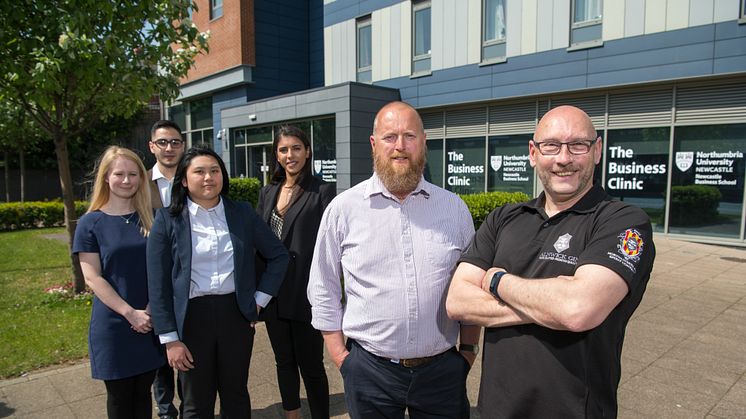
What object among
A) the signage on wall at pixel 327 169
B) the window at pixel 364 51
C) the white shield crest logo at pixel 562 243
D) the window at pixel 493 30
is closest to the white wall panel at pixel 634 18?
the window at pixel 493 30

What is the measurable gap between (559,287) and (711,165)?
11.0 m

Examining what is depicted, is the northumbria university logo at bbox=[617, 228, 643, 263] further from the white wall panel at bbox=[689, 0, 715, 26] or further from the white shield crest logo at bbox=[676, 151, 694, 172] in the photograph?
the white wall panel at bbox=[689, 0, 715, 26]

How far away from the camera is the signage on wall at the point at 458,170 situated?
14.5m

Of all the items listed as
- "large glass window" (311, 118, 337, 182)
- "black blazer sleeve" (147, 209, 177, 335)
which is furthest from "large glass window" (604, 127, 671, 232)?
"black blazer sleeve" (147, 209, 177, 335)

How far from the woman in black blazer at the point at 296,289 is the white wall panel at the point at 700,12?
10.8 m

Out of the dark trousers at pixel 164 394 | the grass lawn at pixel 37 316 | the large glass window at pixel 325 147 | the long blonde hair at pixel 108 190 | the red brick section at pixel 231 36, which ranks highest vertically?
the red brick section at pixel 231 36

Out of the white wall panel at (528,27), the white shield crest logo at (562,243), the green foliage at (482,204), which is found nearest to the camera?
the white shield crest logo at (562,243)

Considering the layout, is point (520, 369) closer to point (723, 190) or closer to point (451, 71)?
point (723, 190)

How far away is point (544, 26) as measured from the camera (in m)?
12.3

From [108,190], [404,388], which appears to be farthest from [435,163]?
[404,388]

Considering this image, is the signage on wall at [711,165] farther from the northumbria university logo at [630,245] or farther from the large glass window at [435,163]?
the northumbria university logo at [630,245]

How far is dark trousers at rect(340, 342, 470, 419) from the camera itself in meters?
2.18

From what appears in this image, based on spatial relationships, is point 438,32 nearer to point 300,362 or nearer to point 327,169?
point 327,169

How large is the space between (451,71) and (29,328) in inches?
490
